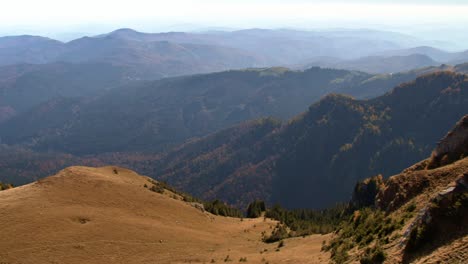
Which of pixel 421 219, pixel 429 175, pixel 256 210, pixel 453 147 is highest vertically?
pixel 453 147

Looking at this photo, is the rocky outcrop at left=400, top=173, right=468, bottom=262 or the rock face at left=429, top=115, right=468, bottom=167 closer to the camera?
the rocky outcrop at left=400, top=173, right=468, bottom=262

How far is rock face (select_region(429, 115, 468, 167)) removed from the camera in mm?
38312

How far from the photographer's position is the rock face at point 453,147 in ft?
126

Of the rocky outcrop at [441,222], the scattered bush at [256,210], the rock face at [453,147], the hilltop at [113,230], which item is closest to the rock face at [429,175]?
the rock face at [453,147]

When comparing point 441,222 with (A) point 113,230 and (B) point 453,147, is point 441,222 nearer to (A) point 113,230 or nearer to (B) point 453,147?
(B) point 453,147

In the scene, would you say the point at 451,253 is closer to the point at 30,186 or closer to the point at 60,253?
the point at 60,253

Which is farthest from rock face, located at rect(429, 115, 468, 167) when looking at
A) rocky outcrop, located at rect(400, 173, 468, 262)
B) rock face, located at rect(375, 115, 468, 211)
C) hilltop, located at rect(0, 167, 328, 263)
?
hilltop, located at rect(0, 167, 328, 263)

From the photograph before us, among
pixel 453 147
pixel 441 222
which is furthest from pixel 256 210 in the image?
Answer: pixel 441 222

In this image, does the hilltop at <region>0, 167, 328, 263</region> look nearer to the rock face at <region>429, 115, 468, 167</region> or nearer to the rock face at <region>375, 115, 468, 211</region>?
the rock face at <region>375, 115, 468, 211</region>

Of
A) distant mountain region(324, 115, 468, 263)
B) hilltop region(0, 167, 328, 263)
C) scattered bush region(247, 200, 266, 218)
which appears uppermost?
distant mountain region(324, 115, 468, 263)

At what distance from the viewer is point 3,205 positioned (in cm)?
5066

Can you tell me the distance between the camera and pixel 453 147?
39344 millimetres

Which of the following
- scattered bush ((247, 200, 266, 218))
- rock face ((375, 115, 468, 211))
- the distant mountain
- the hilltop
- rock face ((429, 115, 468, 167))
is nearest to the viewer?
the distant mountain

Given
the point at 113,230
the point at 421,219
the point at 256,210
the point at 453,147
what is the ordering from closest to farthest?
1. the point at 421,219
2. the point at 453,147
3. the point at 113,230
4. the point at 256,210
